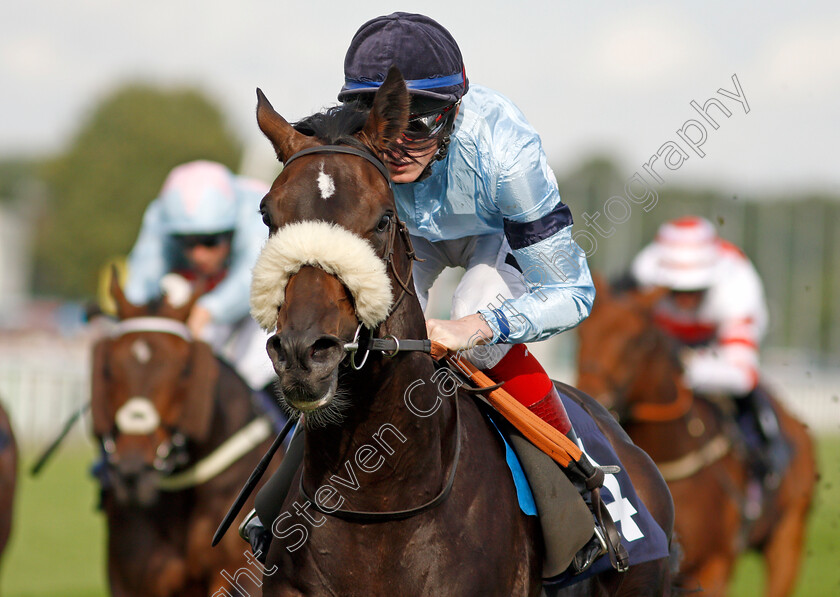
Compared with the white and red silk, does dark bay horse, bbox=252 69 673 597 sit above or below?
above

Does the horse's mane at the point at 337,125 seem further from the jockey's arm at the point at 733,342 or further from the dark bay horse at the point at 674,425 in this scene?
the jockey's arm at the point at 733,342

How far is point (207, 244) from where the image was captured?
7.12 m

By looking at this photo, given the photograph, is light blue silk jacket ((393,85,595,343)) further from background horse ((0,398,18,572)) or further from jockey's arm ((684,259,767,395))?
jockey's arm ((684,259,767,395))

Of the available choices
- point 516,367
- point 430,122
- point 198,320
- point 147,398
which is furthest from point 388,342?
point 198,320

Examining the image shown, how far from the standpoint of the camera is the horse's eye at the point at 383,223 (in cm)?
273

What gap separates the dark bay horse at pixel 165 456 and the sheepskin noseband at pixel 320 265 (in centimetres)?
289

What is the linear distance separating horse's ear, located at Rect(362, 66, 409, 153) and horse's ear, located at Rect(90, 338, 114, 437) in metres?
3.05

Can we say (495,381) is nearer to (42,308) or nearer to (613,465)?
(613,465)

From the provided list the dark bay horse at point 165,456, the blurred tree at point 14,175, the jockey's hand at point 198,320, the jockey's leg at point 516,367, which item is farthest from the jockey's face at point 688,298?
the blurred tree at point 14,175

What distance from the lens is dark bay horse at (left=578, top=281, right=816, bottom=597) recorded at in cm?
737

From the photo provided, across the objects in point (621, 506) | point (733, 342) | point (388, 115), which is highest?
point (388, 115)

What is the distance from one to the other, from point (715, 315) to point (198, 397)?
16.8 ft

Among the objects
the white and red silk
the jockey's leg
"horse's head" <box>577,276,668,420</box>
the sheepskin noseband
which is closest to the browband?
the sheepskin noseband

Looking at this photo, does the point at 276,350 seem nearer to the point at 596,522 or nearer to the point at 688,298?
the point at 596,522
